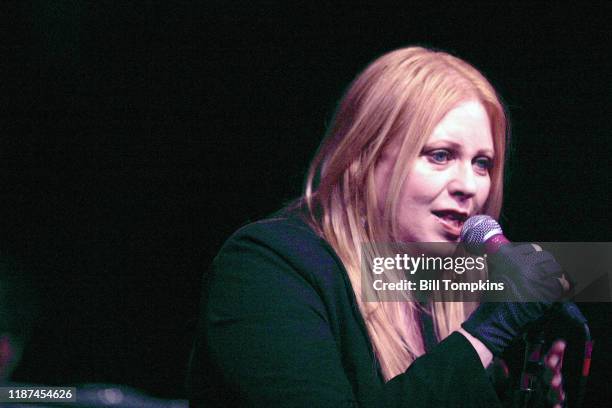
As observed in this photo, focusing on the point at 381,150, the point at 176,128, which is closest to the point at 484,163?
the point at 381,150

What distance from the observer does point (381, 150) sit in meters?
1.49

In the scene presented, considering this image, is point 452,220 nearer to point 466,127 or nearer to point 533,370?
point 466,127

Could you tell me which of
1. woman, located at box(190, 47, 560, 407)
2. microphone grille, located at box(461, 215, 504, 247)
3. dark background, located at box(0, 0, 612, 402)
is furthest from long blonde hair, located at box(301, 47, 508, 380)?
dark background, located at box(0, 0, 612, 402)

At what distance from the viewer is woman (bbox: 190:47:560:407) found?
1.16 metres

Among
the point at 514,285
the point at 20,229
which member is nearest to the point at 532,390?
the point at 514,285

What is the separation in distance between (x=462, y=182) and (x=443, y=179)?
46 millimetres

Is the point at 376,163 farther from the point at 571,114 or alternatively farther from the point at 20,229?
the point at 20,229

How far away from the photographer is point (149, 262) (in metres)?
2.04

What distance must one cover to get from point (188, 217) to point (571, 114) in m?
1.12

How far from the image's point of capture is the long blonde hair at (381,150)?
4.68 feet

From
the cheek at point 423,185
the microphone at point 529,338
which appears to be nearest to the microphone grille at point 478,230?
the microphone at point 529,338

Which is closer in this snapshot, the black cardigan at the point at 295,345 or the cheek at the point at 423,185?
the black cardigan at the point at 295,345

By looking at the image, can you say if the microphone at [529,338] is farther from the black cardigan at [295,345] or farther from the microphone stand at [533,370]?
the black cardigan at [295,345]

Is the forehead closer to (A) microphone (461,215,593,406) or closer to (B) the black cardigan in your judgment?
(A) microphone (461,215,593,406)
